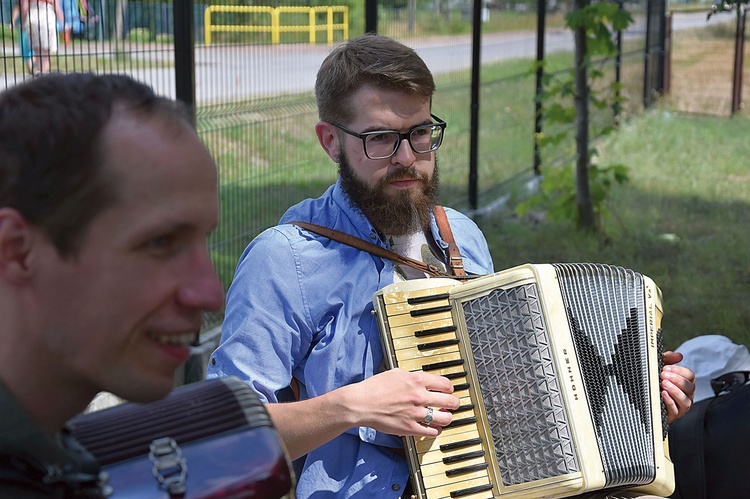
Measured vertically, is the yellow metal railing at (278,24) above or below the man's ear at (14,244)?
above

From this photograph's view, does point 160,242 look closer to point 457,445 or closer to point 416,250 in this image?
point 457,445

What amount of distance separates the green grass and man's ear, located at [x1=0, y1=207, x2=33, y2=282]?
448 centimetres

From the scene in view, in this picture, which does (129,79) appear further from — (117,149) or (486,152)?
(486,152)

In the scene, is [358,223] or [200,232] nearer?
[200,232]

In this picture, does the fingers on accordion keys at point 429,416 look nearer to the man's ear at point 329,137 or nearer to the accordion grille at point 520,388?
the accordion grille at point 520,388

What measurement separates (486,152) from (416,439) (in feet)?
18.9

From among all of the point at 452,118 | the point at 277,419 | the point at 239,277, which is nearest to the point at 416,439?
the point at 277,419

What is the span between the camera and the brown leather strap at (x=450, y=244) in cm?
235

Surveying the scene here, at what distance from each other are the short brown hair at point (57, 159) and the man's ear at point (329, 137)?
1468mm

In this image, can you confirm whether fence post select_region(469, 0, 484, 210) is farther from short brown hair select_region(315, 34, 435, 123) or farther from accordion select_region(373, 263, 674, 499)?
accordion select_region(373, 263, 674, 499)

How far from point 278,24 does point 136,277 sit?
11.9 ft

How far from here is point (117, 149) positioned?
875 millimetres

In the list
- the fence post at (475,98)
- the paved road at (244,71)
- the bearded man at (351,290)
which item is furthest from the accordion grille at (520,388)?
the fence post at (475,98)

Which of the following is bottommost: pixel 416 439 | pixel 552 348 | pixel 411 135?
pixel 416 439
